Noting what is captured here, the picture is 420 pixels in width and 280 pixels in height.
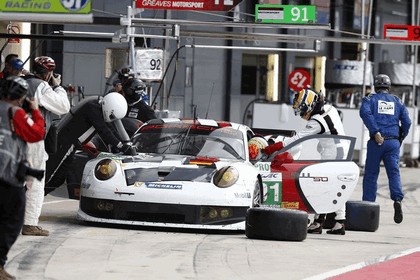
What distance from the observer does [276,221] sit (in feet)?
46.2

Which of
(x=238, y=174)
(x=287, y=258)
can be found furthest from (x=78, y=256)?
(x=238, y=174)

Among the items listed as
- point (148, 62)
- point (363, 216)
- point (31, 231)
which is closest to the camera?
point (31, 231)

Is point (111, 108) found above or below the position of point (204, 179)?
above

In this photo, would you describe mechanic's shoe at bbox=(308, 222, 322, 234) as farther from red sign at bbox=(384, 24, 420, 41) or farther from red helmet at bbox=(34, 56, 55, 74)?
red sign at bbox=(384, 24, 420, 41)

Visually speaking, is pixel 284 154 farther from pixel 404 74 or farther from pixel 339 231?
pixel 404 74

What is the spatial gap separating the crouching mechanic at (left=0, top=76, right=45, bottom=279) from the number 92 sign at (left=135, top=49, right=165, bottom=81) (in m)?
11.0

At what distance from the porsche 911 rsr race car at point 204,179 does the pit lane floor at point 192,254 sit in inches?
8.6

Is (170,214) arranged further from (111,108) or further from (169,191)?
(111,108)

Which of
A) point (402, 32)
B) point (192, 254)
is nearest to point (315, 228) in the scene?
point (192, 254)

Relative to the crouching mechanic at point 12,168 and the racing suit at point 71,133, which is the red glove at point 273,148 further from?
the crouching mechanic at point 12,168

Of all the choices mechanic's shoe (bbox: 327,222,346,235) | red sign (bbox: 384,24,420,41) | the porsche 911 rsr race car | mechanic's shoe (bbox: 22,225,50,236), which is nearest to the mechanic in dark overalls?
the porsche 911 rsr race car

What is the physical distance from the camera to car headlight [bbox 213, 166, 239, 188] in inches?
575

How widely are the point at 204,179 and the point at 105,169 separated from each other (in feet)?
3.47

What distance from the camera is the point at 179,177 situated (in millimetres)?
14633
